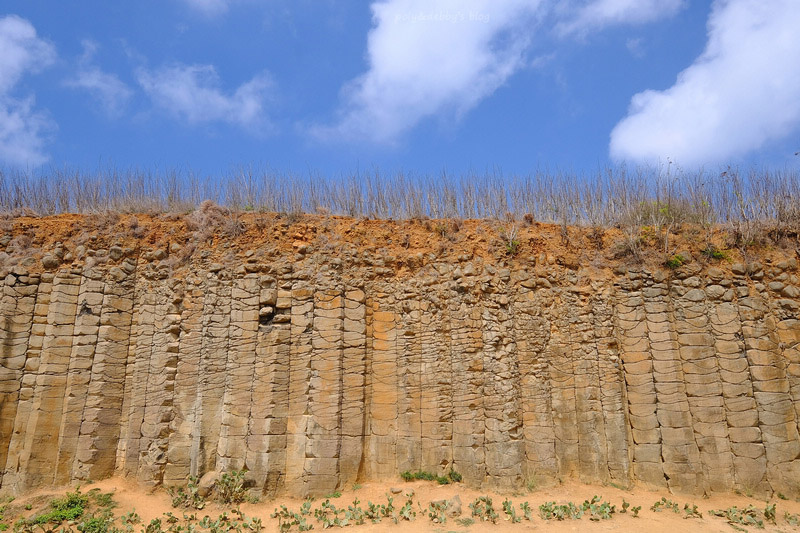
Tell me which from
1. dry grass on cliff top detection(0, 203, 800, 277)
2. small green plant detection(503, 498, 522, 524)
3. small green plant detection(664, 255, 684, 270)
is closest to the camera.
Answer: small green plant detection(503, 498, 522, 524)

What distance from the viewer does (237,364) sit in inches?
438

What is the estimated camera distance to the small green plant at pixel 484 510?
9484mm

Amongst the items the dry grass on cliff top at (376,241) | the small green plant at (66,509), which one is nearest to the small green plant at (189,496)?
the small green plant at (66,509)

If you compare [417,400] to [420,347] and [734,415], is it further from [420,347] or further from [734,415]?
[734,415]

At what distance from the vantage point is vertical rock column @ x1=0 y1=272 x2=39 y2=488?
436 inches

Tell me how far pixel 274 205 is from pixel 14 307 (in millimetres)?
5499

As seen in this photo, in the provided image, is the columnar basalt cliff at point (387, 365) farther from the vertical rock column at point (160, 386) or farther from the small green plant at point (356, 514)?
the small green plant at point (356, 514)

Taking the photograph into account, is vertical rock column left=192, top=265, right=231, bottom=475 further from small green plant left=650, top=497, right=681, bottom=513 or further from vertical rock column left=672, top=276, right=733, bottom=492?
vertical rock column left=672, top=276, right=733, bottom=492

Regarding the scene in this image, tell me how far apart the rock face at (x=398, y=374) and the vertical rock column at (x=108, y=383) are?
27mm

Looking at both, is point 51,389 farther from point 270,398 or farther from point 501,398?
point 501,398

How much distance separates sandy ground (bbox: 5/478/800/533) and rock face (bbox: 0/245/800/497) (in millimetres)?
257

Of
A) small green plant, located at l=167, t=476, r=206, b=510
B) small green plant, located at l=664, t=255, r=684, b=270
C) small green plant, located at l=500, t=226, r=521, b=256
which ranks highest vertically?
small green plant, located at l=500, t=226, r=521, b=256

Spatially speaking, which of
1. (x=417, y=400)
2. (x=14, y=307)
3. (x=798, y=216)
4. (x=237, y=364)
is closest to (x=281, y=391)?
(x=237, y=364)

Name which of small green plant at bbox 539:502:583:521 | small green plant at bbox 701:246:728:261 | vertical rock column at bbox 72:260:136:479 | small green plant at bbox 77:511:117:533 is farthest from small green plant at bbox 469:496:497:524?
vertical rock column at bbox 72:260:136:479
